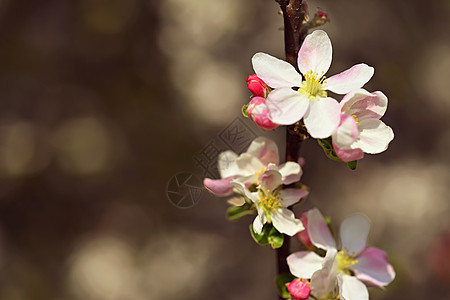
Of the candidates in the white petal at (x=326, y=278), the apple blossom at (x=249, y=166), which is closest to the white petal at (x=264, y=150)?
the apple blossom at (x=249, y=166)

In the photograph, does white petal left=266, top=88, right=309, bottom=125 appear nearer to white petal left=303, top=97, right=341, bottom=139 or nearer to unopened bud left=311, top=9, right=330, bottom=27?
white petal left=303, top=97, right=341, bottom=139

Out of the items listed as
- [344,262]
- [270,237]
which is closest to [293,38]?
[270,237]

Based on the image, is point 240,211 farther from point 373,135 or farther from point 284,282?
point 373,135

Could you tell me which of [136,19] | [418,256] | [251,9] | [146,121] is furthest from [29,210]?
[418,256]

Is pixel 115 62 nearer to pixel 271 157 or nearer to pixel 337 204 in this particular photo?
pixel 337 204

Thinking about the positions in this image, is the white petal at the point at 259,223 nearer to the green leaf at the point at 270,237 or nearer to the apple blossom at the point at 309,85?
the green leaf at the point at 270,237

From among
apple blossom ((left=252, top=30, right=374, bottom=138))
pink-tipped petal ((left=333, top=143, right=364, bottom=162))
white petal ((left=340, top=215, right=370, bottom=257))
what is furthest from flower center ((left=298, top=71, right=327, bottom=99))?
white petal ((left=340, top=215, right=370, bottom=257))
